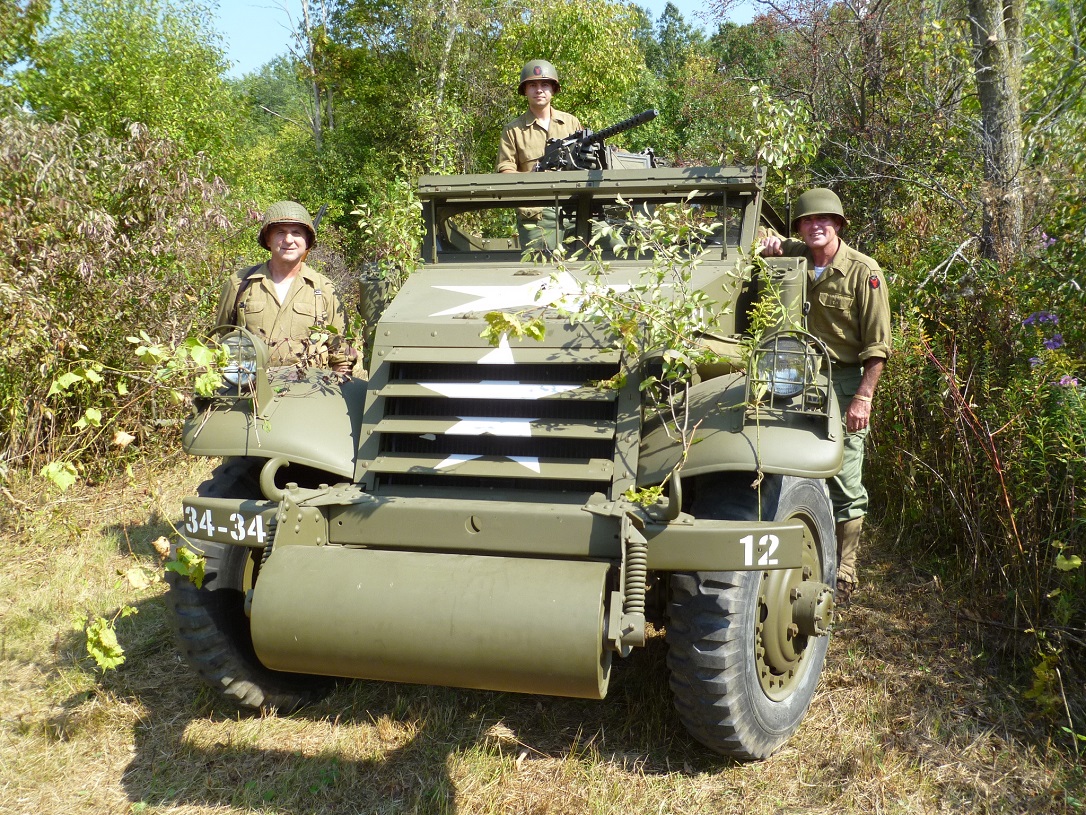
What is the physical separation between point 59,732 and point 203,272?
12.7ft

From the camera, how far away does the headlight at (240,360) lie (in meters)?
3.49

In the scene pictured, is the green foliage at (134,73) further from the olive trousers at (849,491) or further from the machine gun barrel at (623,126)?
the olive trousers at (849,491)

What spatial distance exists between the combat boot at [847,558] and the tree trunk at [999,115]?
Answer: 5.27 ft

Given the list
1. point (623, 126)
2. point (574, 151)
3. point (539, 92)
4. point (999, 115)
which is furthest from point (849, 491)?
point (539, 92)

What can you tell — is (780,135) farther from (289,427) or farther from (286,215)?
(289,427)

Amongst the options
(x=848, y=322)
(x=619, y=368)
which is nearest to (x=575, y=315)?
(x=619, y=368)

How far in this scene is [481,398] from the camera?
342 cm

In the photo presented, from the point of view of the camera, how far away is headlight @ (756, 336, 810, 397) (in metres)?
3.14

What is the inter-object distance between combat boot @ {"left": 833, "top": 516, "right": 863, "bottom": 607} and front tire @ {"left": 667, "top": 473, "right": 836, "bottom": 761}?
0.81 m

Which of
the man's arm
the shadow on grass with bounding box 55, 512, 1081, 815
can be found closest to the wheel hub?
the shadow on grass with bounding box 55, 512, 1081, 815

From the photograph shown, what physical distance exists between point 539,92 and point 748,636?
4225mm

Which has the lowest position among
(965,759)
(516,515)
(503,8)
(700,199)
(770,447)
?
(965,759)

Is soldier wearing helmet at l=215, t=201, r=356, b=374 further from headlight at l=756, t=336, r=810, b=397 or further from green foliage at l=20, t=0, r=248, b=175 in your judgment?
green foliage at l=20, t=0, r=248, b=175

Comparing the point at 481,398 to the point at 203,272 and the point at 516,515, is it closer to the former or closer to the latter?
the point at 516,515
